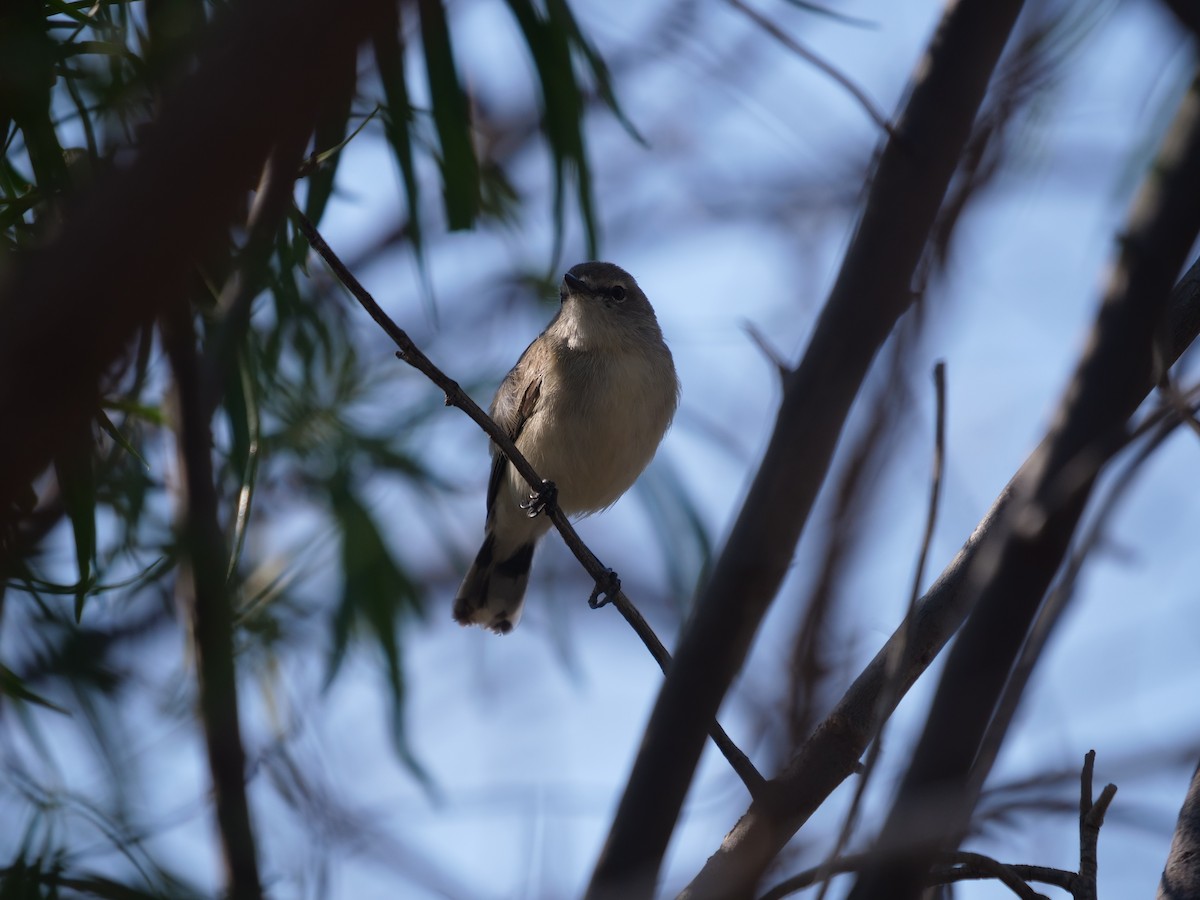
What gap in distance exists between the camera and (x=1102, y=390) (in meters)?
1.29

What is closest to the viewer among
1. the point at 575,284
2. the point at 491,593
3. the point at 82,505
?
the point at 82,505

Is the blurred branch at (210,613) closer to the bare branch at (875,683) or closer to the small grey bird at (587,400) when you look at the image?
the small grey bird at (587,400)

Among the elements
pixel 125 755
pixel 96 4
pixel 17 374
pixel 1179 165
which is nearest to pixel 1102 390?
pixel 1179 165

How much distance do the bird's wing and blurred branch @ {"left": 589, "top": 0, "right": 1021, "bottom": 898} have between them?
300 centimetres

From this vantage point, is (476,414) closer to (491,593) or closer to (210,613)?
(210,613)

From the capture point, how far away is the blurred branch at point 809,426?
145 cm

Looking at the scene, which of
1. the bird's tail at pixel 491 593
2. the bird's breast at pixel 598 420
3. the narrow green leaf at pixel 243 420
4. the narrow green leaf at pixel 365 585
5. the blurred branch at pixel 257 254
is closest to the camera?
the blurred branch at pixel 257 254

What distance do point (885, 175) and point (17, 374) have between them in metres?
1.33

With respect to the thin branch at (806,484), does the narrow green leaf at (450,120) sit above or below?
above

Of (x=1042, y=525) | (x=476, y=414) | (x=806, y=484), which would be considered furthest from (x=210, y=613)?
(x=1042, y=525)

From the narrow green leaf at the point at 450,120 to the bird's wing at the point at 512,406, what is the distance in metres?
1.91

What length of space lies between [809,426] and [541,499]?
2239 millimetres

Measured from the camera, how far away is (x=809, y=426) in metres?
1.69

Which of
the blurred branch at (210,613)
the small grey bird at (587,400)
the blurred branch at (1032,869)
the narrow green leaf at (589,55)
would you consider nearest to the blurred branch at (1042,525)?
the blurred branch at (1032,869)
